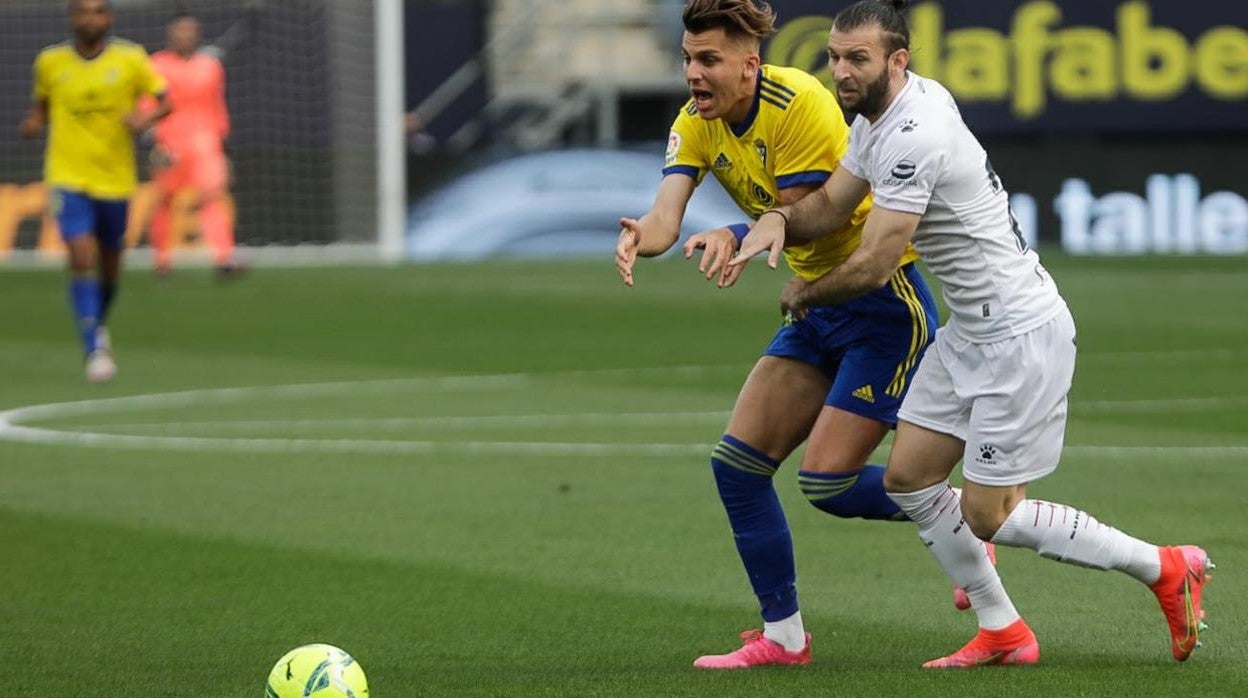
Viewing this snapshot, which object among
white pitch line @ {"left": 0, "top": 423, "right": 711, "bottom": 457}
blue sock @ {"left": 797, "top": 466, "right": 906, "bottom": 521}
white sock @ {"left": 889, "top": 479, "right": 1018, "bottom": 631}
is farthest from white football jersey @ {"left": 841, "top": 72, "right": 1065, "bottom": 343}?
white pitch line @ {"left": 0, "top": 423, "right": 711, "bottom": 457}

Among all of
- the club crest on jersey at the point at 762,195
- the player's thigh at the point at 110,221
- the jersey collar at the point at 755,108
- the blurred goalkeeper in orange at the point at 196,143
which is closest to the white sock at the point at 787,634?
the club crest on jersey at the point at 762,195

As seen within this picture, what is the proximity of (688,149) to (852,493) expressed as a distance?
3.82 feet

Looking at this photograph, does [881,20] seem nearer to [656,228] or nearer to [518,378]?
[656,228]

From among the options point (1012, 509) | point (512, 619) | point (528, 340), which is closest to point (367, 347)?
point (528, 340)

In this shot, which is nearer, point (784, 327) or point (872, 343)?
point (872, 343)

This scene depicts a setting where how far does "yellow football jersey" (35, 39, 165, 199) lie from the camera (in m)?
15.7

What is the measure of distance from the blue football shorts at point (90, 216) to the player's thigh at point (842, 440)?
31.7ft

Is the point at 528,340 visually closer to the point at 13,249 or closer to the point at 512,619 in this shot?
the point at 512,619

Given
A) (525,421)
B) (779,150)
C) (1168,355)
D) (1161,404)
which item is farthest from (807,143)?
(1168,355)

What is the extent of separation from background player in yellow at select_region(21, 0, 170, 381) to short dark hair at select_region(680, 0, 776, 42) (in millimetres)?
9443

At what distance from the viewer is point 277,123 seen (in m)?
29.0

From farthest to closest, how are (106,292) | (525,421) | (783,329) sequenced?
(106,292), (525,421), (783,329)

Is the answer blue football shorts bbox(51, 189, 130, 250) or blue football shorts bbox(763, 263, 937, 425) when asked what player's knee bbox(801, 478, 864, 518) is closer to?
blue football shorts bbox(763, 263, 937, 425)

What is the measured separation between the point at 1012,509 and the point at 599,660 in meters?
1.27
